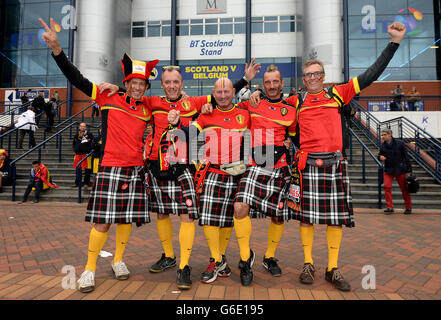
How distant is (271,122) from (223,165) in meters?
0.70

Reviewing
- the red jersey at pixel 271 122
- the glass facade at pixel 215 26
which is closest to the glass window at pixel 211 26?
the glass facade at pixel 215 26

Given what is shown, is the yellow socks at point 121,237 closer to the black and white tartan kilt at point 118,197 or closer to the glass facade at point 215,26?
the black and white tartan kilt at point 118,197

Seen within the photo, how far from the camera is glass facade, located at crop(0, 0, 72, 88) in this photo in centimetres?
2041

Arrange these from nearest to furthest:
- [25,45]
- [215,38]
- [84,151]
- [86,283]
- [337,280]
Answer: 1. [86,283]
2. [337,280]
3. [84,151]
4. [215,38]
5. [25,45]

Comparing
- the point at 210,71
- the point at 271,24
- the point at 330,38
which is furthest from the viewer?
the point at 210,71

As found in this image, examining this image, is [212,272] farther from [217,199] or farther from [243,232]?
[217,199]

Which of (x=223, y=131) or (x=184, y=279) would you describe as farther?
(x=223, y=131)

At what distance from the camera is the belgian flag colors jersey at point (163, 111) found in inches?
120

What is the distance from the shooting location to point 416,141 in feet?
30.8

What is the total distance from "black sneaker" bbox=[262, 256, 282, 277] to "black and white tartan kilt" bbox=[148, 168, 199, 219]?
1.03 meters

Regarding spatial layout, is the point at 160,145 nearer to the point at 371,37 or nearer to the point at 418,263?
the point at 418,263

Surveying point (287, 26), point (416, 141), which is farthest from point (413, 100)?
point (287, 26)

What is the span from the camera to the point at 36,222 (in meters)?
5.59

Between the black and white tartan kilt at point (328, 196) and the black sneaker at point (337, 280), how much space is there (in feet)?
1.63
